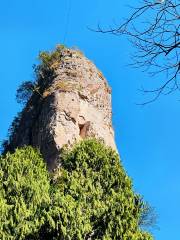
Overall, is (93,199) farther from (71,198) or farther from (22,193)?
(22,193)

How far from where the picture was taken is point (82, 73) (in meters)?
30.4

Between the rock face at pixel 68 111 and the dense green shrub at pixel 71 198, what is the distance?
6.17 ft

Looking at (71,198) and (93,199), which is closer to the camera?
(71,198)

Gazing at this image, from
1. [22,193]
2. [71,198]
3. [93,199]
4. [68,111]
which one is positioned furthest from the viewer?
[68,111]

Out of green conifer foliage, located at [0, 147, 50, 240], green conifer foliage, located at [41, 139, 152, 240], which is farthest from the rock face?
green conifer foliage, located at [0, 147, 50, 240]

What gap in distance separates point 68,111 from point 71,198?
8624 mm

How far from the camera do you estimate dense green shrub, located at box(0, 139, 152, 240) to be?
17.5 meters

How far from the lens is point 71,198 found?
1939 centimetres

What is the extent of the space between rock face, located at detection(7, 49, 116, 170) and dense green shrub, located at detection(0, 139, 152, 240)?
1881 mm

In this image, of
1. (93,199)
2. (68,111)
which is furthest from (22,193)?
(68,111)

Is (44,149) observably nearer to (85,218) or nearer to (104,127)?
(104,127)

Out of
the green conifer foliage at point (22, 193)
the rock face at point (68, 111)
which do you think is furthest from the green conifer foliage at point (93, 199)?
the rock face at point (68, 111)

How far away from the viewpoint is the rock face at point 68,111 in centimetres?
2638

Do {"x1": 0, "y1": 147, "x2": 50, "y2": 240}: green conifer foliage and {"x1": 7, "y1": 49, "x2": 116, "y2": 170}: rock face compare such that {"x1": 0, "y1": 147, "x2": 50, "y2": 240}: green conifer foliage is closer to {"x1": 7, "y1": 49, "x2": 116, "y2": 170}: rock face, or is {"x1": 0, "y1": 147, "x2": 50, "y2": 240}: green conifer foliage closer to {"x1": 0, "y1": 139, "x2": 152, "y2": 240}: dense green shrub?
{"x1": 0, "y1": 139, "x2": 152, "y2": 240}: dense green shrub
